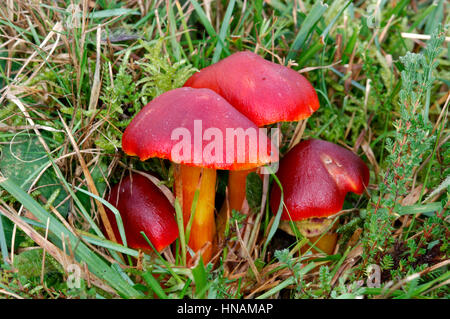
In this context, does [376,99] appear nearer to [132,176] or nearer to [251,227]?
[251,227]

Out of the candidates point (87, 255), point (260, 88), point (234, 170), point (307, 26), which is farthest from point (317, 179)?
point (87, 255)

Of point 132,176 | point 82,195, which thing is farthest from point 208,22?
point 82,195

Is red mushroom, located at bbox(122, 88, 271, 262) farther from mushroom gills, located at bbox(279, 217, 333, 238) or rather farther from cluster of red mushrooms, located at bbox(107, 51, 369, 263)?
mushroom gills, located at bbox(279, 217, 333, 238)

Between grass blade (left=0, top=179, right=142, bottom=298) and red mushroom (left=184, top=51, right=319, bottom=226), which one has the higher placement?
red mushroom (left=184, top=51, right=319, bottom=226)

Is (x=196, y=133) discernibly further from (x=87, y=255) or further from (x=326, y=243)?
(x=326, y=243)

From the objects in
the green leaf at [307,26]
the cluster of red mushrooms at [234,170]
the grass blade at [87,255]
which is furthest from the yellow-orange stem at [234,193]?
the green leaf at [307,26]

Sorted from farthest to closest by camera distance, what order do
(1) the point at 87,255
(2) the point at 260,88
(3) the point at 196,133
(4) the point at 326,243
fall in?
(4) the point at 326,243
(2) the point at 260,88
(1) the point at 87,255
(3) the point at 196,133

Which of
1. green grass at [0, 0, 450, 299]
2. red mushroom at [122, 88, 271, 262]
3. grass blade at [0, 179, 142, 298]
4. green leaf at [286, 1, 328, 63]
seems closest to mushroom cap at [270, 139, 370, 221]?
green grass at [0, 0, 450, 299]
